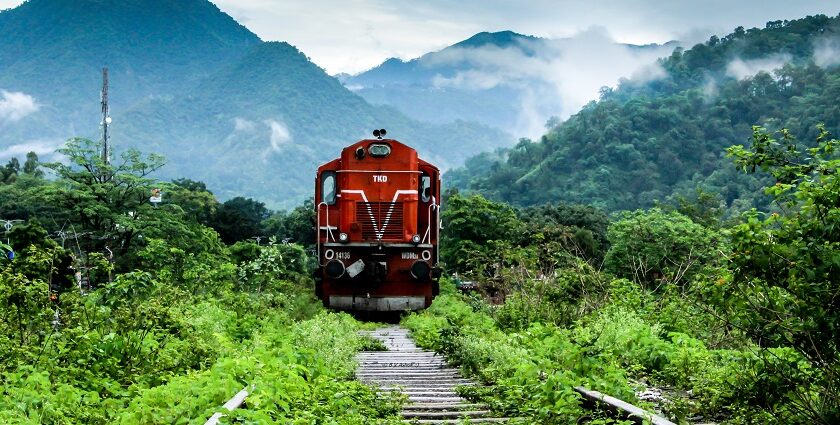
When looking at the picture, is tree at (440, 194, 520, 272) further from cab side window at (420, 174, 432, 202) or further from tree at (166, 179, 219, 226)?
cab side window at (420, 174, 432, 202)

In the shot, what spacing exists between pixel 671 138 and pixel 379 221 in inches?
4405

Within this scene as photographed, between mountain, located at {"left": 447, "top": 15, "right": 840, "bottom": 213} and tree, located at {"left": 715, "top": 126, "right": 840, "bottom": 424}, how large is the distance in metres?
94.0

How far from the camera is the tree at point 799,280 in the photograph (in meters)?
6.62

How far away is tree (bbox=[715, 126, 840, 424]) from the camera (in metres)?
6.62

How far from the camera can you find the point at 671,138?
5017 inches

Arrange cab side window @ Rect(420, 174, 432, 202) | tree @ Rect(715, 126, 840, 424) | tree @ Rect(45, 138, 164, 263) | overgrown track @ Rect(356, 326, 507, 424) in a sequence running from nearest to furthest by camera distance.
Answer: tree @ Rect(715, 126, 840, 424) < overgrown track @ Rect(356, 326, 507, 424) < cab side window @ Rect(420, 174, 432, 202) < tree @ Rect(45, 138, 164, 263)

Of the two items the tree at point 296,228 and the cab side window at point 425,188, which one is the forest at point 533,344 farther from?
the tree at point 296,228

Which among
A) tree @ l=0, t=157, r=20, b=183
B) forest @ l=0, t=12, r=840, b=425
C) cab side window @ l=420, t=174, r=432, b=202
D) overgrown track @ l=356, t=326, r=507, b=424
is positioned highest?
tree @ l=0, t=157, r=20, b=183

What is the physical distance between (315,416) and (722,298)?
3442 mm

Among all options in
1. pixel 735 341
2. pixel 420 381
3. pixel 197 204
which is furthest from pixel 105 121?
pixel 735 341

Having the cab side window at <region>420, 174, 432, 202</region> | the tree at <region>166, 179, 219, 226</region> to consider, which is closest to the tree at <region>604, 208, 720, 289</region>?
the cab side window at <region>420, 174, 432, 202</region>

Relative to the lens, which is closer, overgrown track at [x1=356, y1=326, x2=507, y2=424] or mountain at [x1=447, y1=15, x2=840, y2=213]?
overgrown track at [x1=356, y1=326, x2=507, y2=424]

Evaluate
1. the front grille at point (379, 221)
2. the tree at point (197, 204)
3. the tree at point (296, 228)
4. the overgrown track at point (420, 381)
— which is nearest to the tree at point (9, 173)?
the tree at point (197, 204)

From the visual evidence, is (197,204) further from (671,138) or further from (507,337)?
(671,138)
